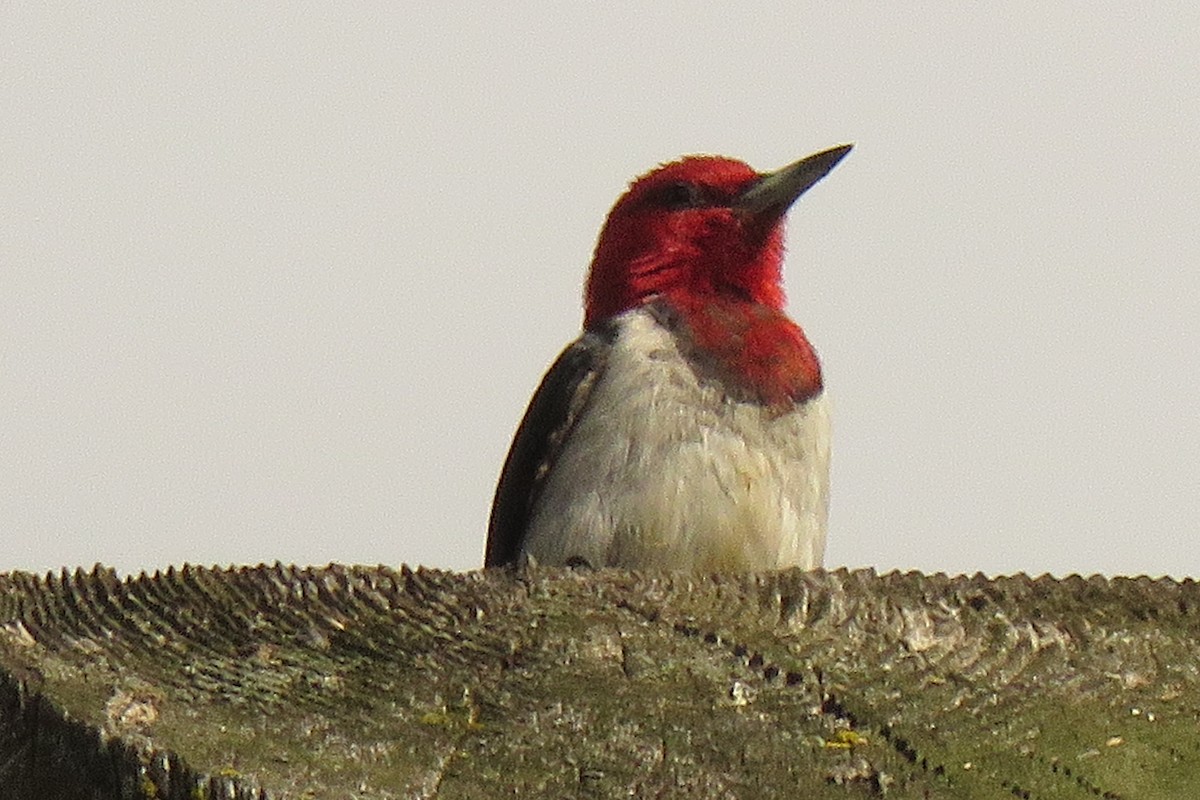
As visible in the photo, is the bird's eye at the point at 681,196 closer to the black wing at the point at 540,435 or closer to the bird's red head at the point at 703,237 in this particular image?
the bird's red head at the point at 703,237

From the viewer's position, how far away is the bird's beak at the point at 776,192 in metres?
7.37

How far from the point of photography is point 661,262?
24.2 feet

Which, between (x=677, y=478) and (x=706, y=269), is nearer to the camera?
(x=677, y=478)

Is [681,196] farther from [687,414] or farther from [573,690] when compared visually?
[573,690]

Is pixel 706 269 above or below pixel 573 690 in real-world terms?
above

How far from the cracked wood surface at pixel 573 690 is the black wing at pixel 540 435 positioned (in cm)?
317

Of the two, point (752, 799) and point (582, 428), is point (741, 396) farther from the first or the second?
point (752, 799)

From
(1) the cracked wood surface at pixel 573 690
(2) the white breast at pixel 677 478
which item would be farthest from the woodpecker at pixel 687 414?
(1) the cracked wood surface at pixel 573 690

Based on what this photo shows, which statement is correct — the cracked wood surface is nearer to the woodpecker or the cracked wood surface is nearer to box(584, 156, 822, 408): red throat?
the woodpecker

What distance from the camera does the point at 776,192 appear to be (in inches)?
294

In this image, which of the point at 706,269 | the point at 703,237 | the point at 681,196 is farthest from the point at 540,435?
the point at 681,196

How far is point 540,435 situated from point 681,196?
1244 millimetres

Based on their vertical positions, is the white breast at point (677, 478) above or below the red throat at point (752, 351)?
below

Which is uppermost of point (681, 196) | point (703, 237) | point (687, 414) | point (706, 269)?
point (681, 196)
